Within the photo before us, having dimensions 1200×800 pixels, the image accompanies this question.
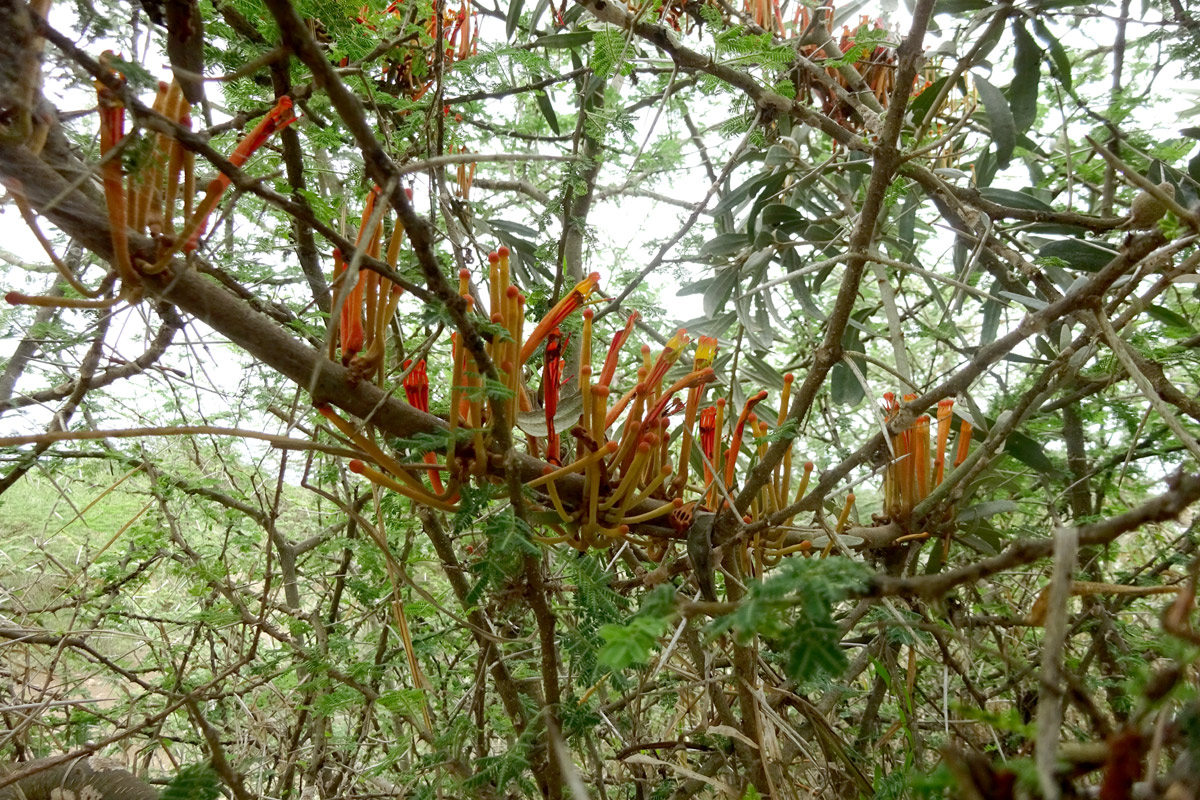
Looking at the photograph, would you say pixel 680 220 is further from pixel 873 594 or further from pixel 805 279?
pixel 873 594

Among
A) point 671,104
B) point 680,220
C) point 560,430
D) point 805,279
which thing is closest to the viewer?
point 560,430

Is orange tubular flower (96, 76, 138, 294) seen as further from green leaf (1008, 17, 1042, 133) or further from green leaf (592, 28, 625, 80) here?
green leaf (1008, 17, 1042, 133)

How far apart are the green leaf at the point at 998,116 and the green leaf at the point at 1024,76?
0.21 feet

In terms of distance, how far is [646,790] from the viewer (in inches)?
45.6

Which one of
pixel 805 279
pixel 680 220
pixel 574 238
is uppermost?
pixel 680 220

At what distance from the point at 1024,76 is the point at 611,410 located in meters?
0.92

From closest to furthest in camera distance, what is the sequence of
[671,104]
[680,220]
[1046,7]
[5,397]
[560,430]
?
[560,430], [1046,7], [5,397], [671,104], [680,220]

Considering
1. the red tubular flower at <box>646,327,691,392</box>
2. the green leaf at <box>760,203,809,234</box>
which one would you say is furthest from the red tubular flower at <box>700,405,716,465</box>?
the green leaf at <box>760,203,809,234</box>

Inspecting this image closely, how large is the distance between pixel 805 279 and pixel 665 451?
91 centimetres

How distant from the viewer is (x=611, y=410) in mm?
1035

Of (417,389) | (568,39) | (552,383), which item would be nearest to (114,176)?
(417,389)

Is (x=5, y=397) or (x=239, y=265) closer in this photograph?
(x=239, y=265)

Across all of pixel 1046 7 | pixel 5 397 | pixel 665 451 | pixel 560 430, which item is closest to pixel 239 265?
pixel 5 397

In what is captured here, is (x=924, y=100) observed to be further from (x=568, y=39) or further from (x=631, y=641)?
(x=631, y=641)
